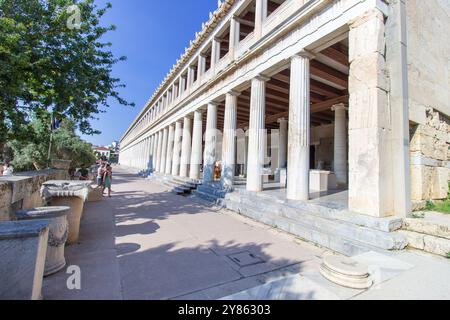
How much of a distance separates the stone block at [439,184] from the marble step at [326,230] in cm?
341

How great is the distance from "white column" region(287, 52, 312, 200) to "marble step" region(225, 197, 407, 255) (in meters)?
0.80

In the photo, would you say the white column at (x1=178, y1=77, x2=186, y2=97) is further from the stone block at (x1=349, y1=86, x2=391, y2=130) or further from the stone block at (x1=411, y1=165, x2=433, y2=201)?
the stone block at (x1=411, y1=165, x2=433, y2=201)

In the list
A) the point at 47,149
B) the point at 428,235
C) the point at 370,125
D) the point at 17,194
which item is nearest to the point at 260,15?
the point at 370,125

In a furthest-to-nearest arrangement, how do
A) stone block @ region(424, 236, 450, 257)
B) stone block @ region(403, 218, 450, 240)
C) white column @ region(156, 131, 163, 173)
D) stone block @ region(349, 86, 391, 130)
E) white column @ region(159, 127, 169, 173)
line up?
white column @ region(156, 131, 163, 173), white column @ region(159, 127, 169, 173), stone block @ region(349, 86, 391, 130), stone block @ region(403, 218, 450, 240), stone block @ region(424, 236, 450, 257)

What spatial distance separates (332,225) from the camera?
480 cm

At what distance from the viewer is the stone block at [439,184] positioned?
20.1 ft

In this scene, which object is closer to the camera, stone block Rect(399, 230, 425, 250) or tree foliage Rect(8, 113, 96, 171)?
stone block Rect(399, 230, 425, 250)

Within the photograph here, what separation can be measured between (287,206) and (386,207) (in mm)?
2351

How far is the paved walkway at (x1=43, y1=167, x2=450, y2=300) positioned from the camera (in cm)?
260

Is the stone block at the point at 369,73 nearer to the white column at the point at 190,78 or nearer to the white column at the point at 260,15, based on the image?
the white column at the point at 260,15

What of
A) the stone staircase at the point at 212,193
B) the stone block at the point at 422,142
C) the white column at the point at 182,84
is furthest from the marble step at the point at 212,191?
the white column at the point at 182,84

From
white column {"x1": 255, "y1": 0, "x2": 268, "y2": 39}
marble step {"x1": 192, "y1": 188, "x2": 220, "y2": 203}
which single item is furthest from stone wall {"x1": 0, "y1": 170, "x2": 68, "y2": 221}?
white column {"x1": 255, "y1": 0, "x2": 268, "y2": 39}

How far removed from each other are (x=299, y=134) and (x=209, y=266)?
4.84 metres

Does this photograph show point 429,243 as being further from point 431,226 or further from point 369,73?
point 369,73
